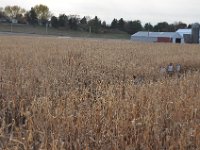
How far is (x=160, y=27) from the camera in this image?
128 m

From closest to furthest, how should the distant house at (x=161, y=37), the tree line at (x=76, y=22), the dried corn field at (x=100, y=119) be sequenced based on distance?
the dried corn field at (x=100, y=119)
the distant house at (x=161, y=37)
the tree line at (x=76, y=22)

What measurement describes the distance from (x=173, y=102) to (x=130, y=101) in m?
0.72

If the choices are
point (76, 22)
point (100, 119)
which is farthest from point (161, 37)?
point (100, 119)

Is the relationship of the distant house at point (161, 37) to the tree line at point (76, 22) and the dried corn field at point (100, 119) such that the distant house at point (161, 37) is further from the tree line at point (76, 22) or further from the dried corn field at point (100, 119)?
the dried corn field at point (100, 119)

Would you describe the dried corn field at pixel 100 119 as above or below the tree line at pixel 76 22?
below

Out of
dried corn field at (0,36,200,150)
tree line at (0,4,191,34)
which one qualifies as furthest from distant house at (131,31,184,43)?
dried corn field at (0,36,200,150)

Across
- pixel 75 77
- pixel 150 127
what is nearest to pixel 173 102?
pixel 150 127

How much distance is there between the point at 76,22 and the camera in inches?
4245

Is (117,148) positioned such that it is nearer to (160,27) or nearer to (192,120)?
(192,120)

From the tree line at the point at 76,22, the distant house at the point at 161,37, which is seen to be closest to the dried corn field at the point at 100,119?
the distant house at the point at 161,37

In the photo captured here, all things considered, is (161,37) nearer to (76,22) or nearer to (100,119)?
(76,22)

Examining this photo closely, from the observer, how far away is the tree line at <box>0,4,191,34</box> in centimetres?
10581

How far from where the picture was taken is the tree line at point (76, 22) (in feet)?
347

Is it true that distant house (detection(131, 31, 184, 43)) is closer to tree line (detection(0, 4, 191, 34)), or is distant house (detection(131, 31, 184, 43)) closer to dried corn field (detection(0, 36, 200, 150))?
tree line (detection(0, 4, 191, 34))
